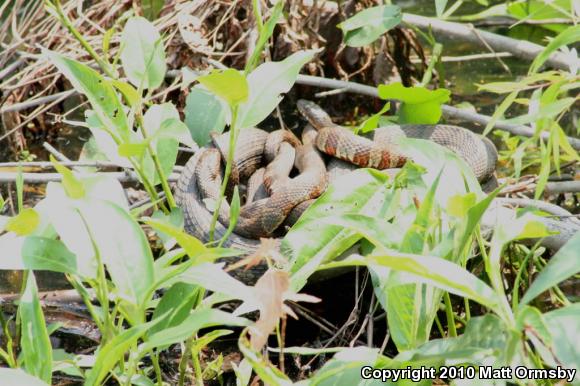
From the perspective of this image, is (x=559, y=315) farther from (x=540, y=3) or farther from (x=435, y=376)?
(x=540, y=3)

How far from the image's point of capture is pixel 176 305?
7.53ft

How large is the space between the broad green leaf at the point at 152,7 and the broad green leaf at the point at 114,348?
3.57 meters

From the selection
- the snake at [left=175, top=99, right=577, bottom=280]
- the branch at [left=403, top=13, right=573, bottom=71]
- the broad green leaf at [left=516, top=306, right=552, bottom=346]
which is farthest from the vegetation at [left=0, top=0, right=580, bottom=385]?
the branch at [left=403, top=13, right=573, bottom=71]

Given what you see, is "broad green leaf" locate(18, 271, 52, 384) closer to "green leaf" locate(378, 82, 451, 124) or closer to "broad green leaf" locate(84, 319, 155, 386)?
"broad green leaf" locate(84, 319, 155, 386)

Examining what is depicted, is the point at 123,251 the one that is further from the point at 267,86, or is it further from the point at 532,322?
the point at 532,322

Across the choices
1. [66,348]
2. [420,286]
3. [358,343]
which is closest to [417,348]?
[420,286]

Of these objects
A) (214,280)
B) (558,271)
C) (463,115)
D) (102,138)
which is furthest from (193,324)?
(463,115)

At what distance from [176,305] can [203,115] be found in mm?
789

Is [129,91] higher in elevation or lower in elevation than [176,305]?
higher

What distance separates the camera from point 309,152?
14.8ft

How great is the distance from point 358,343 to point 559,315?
1610 mm

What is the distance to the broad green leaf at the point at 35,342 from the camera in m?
2.20

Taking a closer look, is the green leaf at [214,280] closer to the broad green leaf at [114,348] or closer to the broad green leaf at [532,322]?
the broad green leaf at [114,348]

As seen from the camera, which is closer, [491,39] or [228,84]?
[228,84]
